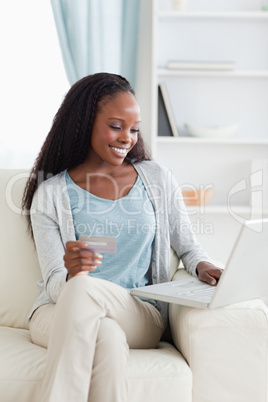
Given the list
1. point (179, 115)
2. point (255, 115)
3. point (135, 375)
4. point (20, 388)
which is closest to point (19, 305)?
point (20, 388)

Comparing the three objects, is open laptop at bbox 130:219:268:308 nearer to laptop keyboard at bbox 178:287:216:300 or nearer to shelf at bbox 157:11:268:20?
laptop keyboard at bbox 178:287:216:300

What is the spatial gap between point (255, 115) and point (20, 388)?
231 centimetres

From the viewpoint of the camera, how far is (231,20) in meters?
3.23

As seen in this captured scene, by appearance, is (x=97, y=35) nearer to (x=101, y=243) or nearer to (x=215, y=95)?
(x=215, y=95)

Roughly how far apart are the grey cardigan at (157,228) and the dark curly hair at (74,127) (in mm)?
58

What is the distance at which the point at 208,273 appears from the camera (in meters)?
1.78

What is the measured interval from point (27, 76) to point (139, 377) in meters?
2.27

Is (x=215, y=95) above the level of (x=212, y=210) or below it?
above

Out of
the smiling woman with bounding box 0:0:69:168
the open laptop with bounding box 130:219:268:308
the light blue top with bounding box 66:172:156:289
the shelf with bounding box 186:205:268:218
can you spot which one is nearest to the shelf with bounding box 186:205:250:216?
the shelf with bounding box 186:205:268:218

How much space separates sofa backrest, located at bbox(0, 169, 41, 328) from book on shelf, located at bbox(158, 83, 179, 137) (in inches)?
49.9

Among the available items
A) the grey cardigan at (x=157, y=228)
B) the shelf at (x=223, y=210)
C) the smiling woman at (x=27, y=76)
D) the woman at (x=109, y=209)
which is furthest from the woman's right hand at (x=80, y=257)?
the smiling woman at (x=27, y=76)

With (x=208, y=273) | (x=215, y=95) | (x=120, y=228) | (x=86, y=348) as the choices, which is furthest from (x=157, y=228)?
(x=215, y=95)

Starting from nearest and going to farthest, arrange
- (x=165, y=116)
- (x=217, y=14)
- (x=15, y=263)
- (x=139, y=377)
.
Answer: (x=139, y=377), (x=15, y=263), (x=217, y=14), (x=165, y=116)

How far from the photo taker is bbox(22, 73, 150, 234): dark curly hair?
1931 millimetres
